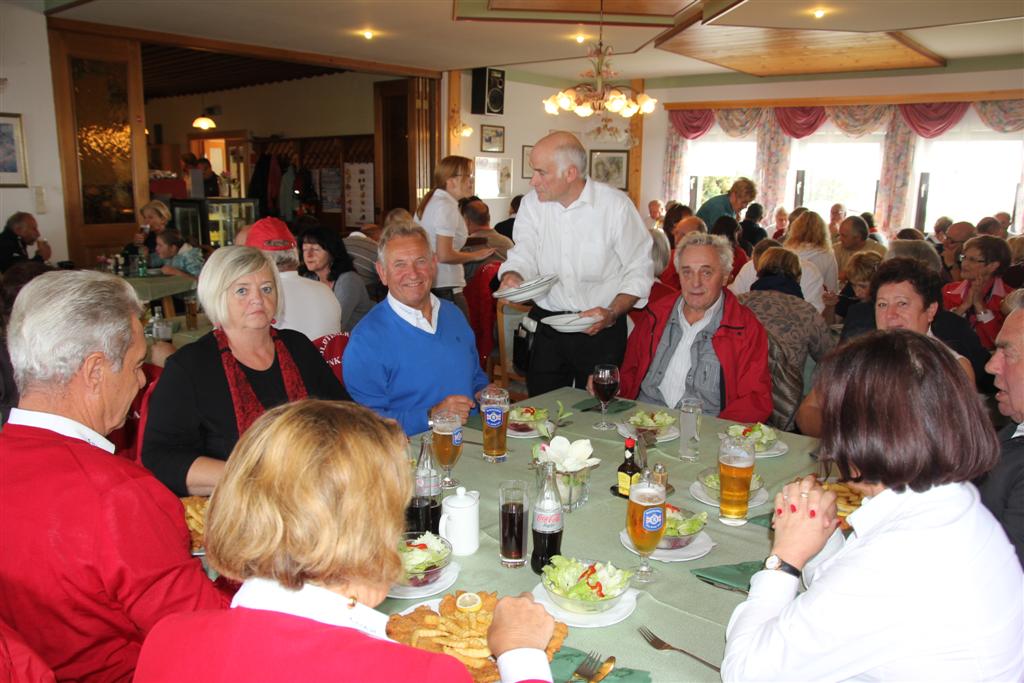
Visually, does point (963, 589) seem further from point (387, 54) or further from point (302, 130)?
point (302, 130)

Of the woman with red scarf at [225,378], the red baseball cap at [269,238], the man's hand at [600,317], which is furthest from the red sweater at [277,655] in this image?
the red baseball cap at [269,238]

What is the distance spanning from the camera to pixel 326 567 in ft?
3.20

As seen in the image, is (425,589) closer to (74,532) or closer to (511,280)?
(74,532)

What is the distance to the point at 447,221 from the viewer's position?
5.92m

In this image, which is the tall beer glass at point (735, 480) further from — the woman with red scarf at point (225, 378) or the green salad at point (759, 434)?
the woman with red scarf at point (225, 378)

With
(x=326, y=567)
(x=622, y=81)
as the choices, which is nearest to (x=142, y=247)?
(x=326, y=567)

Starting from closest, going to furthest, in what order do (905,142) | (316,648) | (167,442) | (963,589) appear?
(316,648) → (963,589) → (167,442) → (905,142)

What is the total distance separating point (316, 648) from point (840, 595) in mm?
763

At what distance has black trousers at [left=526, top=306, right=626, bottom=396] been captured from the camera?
3551 mm

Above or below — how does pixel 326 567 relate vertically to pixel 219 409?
above

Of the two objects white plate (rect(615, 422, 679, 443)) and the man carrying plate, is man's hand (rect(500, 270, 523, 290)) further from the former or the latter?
white plate (rect(615, 422, 679, 443))

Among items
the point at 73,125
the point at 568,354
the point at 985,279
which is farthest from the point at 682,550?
the point at 73,125

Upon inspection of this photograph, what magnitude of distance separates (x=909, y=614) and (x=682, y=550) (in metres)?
0.59

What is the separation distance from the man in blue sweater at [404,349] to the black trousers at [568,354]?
0.86m
